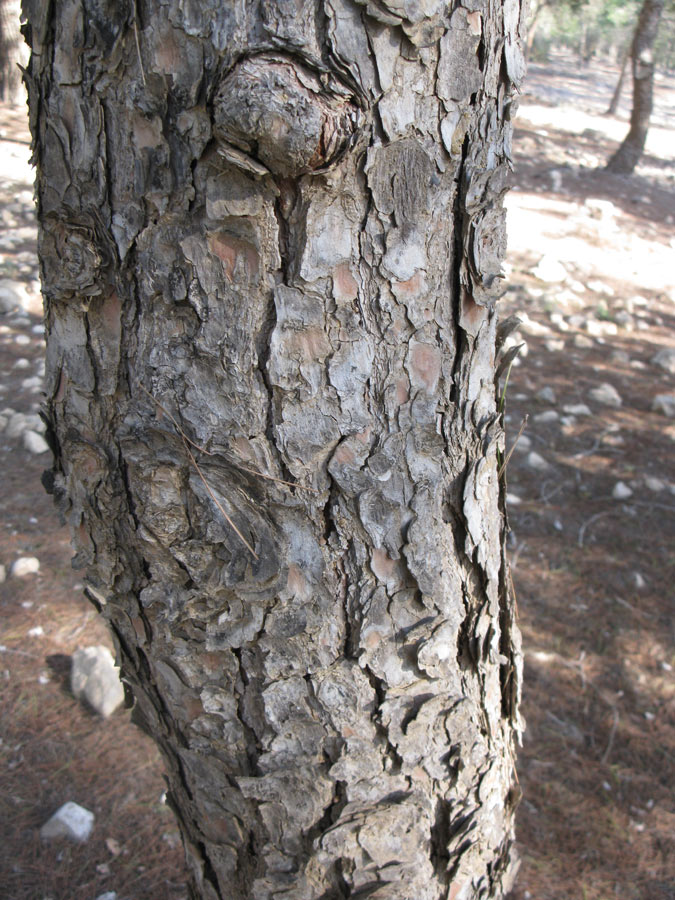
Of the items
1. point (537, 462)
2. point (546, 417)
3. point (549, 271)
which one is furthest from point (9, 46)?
point (537, 462)

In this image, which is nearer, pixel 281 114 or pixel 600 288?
pixel 281 114

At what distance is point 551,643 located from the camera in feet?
8.52

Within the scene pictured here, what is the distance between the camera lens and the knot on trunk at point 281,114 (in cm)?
70

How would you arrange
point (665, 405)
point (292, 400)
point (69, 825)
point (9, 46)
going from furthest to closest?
point (9, 46) < point (665, 405) < point (69, 825) < point (292, 400)

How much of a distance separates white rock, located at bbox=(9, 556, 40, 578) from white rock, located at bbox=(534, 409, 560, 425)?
270 cm

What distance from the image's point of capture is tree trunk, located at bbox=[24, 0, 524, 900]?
0.76 m

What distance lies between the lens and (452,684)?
3.67ft

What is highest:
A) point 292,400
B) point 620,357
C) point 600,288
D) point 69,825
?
point 292,400

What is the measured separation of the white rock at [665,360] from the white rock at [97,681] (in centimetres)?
391

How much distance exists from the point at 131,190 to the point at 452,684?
2.84ft

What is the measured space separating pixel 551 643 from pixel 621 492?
1.12 metres

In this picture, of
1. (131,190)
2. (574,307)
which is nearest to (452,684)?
(131,190)

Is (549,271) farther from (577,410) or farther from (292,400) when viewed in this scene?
(292,400)

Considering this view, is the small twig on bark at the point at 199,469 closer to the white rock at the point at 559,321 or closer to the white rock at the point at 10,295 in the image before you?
the white rock at the point at 10,295
